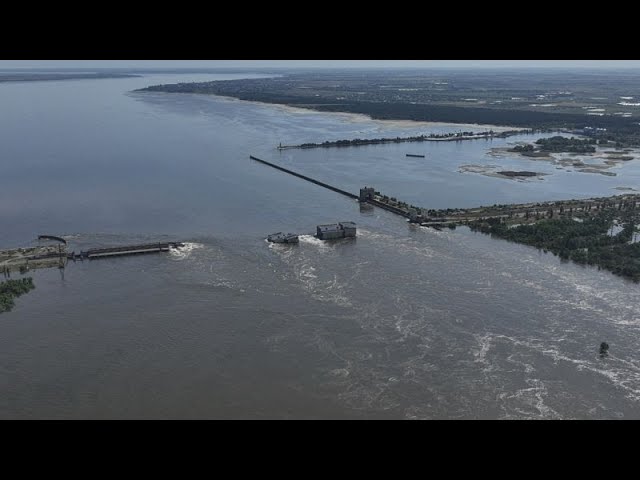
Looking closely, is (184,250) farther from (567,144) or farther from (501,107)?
(501,107)

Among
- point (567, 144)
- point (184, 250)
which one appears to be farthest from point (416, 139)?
point (184, 250)

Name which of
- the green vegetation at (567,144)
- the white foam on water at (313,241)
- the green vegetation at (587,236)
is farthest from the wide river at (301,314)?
the green vegetation at (567,144)

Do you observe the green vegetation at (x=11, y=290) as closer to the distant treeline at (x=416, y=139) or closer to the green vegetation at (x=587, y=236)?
the green vegetation at (x=587, y=236)

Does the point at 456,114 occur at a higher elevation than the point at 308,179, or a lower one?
higher

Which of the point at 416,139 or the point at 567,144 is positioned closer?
the point at 567,144

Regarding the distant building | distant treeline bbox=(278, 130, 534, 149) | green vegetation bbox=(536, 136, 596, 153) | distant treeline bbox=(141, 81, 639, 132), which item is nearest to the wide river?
the distant building

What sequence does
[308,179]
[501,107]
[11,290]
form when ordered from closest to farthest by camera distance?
1. [11,290]
2. [308,179]
3. [501,107]

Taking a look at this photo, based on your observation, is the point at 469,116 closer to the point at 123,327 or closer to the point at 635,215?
the point at 635,215
